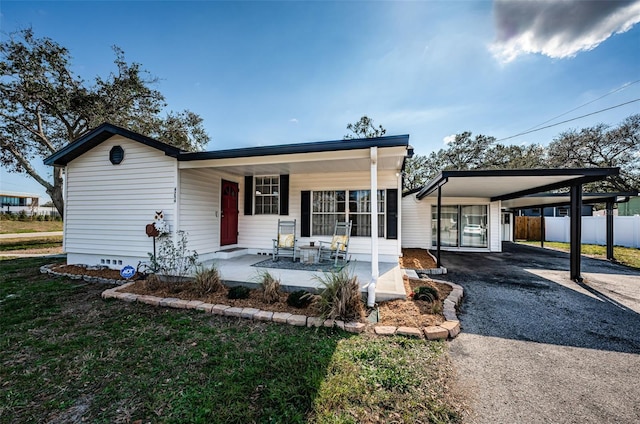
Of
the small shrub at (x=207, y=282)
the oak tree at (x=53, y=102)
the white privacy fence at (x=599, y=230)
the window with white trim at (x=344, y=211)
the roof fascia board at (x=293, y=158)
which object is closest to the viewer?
the small shrub at (x=207, y=282)

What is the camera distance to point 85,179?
6426 millimetres

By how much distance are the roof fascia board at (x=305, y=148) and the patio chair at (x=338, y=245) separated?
228 centimetres

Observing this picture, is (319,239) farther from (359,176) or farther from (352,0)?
(352,0)

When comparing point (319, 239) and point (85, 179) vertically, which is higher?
point (85, 179)

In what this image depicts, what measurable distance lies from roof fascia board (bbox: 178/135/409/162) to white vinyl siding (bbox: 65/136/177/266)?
0.91 meters

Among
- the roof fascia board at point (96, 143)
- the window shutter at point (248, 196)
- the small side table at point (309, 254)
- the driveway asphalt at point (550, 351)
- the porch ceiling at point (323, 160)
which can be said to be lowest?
the driveway asphalt at point (550, 351)

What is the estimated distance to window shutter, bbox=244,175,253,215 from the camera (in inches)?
294

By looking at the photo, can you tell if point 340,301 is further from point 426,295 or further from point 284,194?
point 284,194

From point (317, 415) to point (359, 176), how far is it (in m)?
5.54

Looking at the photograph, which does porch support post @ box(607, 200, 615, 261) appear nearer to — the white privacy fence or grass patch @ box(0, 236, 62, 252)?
the white privacy fence

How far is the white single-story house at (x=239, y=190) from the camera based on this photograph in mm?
5242

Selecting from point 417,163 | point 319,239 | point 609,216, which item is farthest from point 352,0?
point 417,163

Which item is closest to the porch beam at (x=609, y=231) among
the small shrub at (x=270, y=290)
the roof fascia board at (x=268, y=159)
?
the roof fascia board at (x=268, y=159)

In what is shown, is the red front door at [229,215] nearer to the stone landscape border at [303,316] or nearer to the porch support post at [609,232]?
the stone landscape border at [303,316]
